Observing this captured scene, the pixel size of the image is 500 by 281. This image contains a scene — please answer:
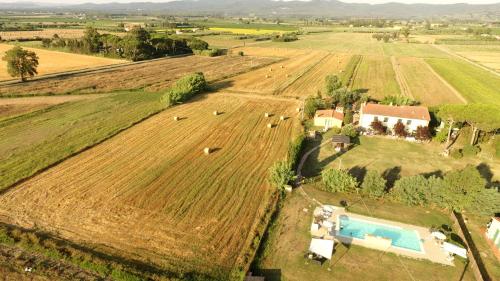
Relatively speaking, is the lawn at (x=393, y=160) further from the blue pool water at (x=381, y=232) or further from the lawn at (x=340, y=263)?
the lawn at (x=340, y=263)

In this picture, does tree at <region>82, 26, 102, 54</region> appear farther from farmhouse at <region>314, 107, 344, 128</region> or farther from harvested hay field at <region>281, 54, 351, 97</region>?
farmhouse at <region>314, 107, 344, 128</region>

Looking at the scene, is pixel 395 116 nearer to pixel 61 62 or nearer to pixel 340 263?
pixel 340 263

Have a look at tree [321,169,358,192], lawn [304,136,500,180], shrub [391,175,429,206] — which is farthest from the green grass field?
shrub [391,175,429,206]

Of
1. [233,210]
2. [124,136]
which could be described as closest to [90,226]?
[233,210]

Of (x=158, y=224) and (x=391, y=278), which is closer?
(x=391, y=278)

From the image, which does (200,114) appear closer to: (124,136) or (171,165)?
(124,136)

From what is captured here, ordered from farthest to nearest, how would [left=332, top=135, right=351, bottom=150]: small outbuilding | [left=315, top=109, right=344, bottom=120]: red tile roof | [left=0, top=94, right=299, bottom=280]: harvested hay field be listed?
[left=315, top=109, right=344, bottom=120]: red tile roof, [left=332, top=135, right=351, bottom=150]: small outbuilding, [left=0, top=94, right=299, bottom=280]: harvested hay field

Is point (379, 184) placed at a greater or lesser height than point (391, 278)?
greater

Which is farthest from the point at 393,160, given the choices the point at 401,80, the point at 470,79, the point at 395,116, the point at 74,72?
the point at 74,72
